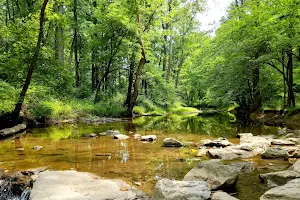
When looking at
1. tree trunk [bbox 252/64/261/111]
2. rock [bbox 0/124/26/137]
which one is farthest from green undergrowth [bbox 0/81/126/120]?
tree trunk [bbox 252/64/261/111]

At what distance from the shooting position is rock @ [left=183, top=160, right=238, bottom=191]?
4020 millimetres

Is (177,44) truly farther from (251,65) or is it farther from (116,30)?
(251,65)

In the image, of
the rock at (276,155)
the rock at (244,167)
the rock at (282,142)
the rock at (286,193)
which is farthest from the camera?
the rock at (282,142)

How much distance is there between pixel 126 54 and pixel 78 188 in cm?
1668

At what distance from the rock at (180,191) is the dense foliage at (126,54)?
7495 mm

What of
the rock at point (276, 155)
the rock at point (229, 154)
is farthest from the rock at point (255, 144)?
the rock at point (276, 155)

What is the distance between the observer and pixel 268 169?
5188mm

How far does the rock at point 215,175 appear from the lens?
402cm

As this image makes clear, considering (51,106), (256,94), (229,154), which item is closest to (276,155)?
(229,154)

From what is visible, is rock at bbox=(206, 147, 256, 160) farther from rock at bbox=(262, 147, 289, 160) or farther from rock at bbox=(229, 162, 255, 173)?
rock at bbox=(229, 162, 255, 173)

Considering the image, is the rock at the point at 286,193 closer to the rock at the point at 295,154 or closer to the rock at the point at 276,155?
the rock at the point at 276,155

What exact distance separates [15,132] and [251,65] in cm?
1262

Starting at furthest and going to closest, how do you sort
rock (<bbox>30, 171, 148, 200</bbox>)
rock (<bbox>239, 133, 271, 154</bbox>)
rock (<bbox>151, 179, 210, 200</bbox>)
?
rock (<bbox>239, 133, 271, 154</bbox>)
rock (<bbox>30, 171, 148, 200</bbox>)
rock (<bbox>151, 179, 210, 200</bbox>)

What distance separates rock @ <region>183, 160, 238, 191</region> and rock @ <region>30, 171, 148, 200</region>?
1.06 metres
